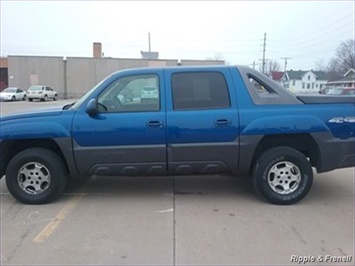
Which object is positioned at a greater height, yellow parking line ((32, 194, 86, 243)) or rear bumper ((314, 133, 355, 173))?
rear bumper ((314, 133, 355, 173))

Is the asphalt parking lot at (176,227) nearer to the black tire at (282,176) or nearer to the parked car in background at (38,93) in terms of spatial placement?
the black tire at (282,176)

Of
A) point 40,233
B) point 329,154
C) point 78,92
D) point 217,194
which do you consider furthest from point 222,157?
point 78,92

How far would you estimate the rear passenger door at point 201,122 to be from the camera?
5.18m

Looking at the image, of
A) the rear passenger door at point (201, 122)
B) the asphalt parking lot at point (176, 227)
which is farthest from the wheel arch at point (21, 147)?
the rear passenger door at point (201, 122)

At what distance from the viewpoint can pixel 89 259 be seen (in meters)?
3.76

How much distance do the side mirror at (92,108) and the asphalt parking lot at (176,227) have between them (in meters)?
1.25

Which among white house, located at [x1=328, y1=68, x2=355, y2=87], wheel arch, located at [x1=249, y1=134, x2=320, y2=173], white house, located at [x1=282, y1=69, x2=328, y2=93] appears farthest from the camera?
white house, located at [x1=282, y1=69, x2=328, y2=93]

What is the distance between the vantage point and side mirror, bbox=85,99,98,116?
5.09 metres

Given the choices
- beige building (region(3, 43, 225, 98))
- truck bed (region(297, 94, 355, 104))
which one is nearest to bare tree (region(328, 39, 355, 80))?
beige building (region(3, 43, 225, 98))

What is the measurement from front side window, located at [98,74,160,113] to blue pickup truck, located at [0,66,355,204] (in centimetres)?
1

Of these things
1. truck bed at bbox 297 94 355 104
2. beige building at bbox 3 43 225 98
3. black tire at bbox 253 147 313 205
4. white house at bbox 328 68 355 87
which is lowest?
black tire at bbox 253 147 313 205

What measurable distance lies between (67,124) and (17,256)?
1890mm

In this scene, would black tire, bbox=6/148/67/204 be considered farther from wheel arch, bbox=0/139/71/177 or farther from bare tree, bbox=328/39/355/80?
bare tree, bbox=328/39/355/80

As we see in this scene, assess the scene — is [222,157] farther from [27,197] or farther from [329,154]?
[27,197]
